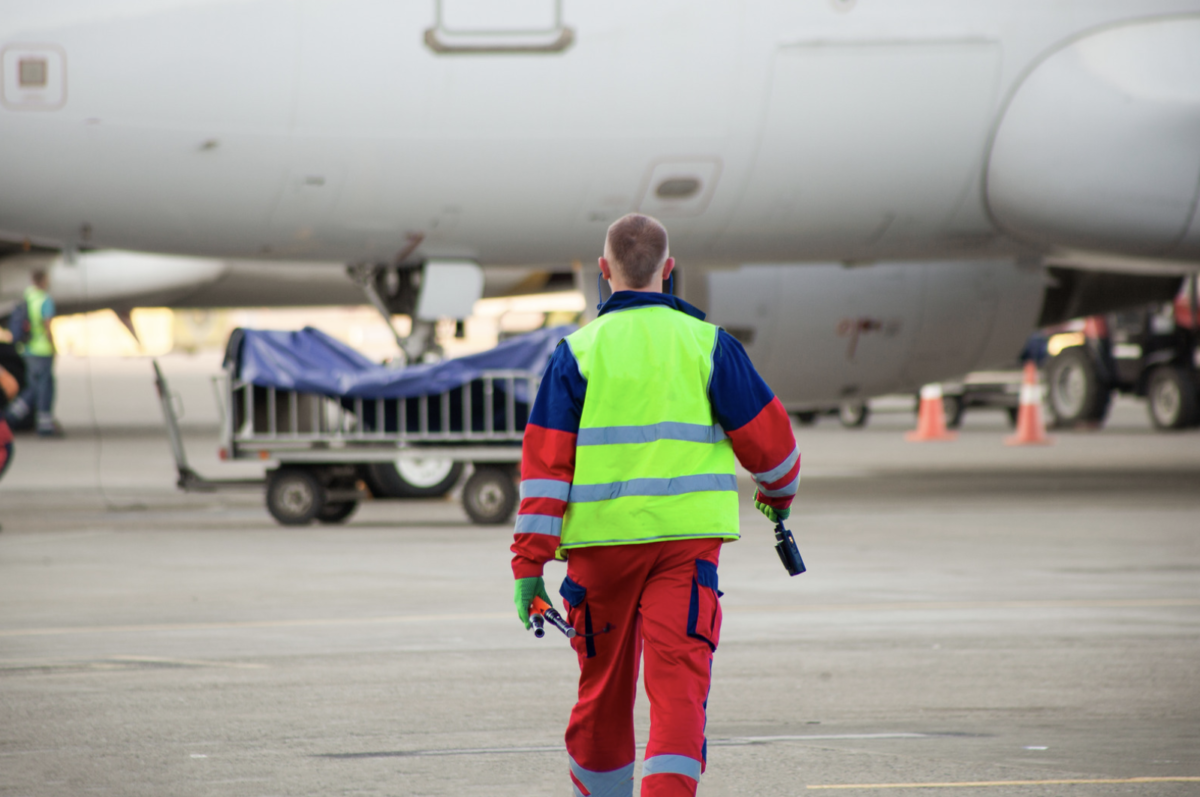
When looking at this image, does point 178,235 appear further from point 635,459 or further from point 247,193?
point 635,459

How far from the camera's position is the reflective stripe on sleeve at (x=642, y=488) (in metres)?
3.87

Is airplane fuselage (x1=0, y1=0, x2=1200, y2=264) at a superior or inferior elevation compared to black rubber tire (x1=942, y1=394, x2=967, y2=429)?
superior

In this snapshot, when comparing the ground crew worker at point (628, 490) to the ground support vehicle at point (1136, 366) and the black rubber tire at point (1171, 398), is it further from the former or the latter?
the black rubber tire at point (1171, 398)

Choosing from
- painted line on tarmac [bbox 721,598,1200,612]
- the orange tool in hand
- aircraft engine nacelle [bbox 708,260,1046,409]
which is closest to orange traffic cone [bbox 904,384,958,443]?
aircraft engine nacelle [bbox 708,260,1046,409]

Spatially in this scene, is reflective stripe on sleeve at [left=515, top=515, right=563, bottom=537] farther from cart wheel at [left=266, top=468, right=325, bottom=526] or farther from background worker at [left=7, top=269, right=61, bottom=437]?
background worker at [left=7, top=269, right=61, bottom=437]

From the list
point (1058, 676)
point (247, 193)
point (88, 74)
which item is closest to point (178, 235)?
point (247, 193)

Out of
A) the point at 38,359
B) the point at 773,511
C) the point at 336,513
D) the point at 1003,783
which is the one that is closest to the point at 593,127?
the point at 336,513

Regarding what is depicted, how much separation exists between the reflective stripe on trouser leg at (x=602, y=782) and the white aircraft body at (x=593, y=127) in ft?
26.5

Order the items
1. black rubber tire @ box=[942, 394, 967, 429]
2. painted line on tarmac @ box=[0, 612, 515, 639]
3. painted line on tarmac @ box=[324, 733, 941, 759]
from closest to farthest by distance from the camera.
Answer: painted line on tarmac @ box=[324, 733, 941, 759] → painted line on tarmac @ box=[0, 612, 515, 639] → black rubber tire @ box=[942, 394, 967, 429]

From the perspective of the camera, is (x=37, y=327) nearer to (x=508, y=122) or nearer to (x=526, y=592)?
(x=508, y=122)

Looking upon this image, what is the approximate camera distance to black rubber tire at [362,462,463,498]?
12312mm

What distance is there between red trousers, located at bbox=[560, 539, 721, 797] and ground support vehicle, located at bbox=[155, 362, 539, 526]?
7.39 metres

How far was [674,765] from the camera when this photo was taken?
12.1 ft

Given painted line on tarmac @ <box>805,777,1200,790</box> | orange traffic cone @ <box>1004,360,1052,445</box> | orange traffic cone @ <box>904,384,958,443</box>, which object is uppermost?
painted line on tarmac @ <box>805,777,1200,790</box>
